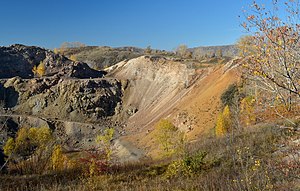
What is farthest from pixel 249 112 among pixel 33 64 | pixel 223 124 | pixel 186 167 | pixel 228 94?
pixel 33 64

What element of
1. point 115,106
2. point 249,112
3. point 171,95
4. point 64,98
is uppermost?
point 64,98

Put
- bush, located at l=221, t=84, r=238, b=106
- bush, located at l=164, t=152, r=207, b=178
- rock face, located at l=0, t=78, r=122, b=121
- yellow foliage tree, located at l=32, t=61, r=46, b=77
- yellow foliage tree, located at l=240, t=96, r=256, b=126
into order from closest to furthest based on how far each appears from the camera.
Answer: yellow foliage tree, located at l=240, t=96, r=256, b=126 → bush, located at l=164, t=152, r=207, b=178 → bush, located at l=221, t=84, r=238, b=106 → rock face, located at l=0, t=78, r=122, b=121 → yellow foliage tree, located at l=32, t=61, r=46, b=77

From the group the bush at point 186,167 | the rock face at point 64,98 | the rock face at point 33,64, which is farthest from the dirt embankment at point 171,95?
the bush at point 186,167

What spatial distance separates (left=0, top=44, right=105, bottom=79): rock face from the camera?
9406 centimetres

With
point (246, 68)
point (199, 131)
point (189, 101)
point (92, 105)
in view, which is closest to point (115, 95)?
point (92, 105)

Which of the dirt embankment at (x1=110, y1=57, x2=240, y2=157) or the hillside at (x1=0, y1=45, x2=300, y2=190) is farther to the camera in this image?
the dirt embankment at (x1=110, y1=57, x2=240, y2=157)

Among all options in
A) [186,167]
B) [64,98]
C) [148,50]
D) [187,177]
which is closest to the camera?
[187,177]

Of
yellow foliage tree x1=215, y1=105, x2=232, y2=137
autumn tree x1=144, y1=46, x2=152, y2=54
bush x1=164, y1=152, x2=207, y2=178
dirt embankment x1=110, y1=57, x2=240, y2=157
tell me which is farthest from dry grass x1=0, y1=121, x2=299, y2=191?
autumn tree x1=144, y1=46, x2=152, y2=54

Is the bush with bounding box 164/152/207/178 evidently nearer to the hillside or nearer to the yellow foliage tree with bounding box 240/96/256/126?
the yellow foliage tree with bounding box 240/96/256/126

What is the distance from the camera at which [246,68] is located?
20.3 ft

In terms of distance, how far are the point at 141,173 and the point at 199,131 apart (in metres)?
33.4

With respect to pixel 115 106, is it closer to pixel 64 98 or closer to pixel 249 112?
pixel 64 98

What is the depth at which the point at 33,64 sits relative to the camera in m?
105

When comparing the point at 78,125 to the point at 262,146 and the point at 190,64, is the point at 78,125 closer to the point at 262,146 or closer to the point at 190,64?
the point at 190,64
